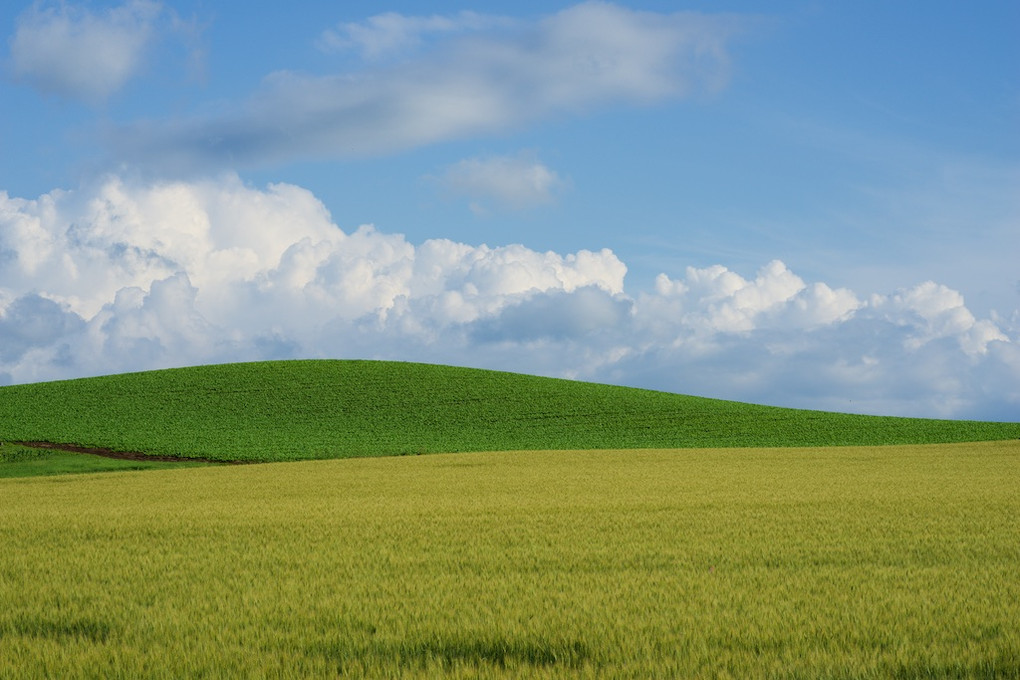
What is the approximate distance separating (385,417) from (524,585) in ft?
165

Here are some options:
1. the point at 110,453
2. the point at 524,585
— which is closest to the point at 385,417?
the point at 110,453

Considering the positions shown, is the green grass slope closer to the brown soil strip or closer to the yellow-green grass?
the brown soil strip

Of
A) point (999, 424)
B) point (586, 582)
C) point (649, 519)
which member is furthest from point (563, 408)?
point (586, 582)

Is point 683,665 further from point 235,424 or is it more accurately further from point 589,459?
point 235,424

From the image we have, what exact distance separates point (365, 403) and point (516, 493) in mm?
42226

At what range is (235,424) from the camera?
56.0 meters

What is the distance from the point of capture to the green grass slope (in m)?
49.7

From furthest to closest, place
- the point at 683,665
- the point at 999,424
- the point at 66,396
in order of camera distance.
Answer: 1. the point at 66,396
2. the point at 999,424
3. the point at 683,665

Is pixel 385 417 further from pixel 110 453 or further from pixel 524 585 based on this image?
pixel 524 585

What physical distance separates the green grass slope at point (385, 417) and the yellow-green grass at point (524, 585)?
92.6 ft

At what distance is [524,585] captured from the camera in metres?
9.45

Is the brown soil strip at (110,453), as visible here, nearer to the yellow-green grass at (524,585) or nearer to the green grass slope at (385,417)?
the green grass slope at (385,417)

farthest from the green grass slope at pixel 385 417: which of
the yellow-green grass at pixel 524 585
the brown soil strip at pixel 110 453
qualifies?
the yellow-green grass at pixel 524 585

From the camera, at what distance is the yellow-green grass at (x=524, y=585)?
6.71 meters
